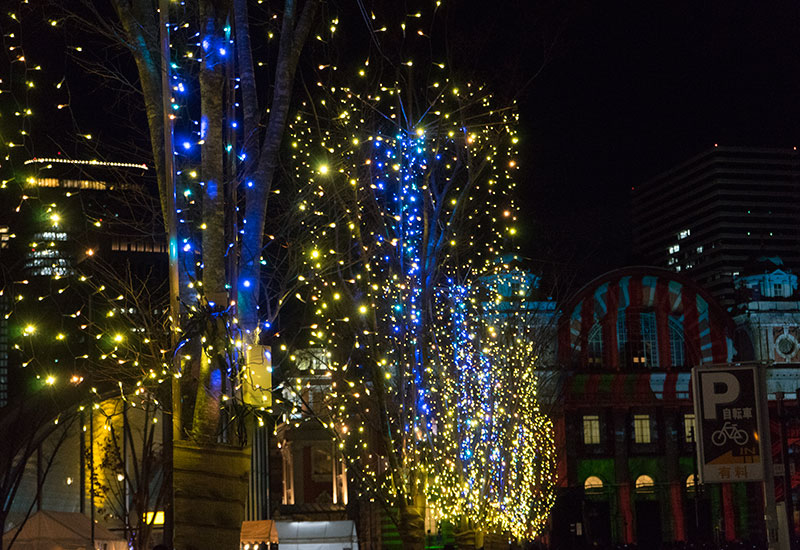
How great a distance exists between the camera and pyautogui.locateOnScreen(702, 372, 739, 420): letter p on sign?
12.2 meters

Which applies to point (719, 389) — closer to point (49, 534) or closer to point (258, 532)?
point (49, 534)

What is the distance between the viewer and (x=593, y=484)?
58781 mm

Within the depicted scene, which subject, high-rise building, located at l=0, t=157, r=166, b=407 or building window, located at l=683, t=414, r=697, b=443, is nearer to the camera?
high-rise building, located at l=0, t=157, r=166, b=407

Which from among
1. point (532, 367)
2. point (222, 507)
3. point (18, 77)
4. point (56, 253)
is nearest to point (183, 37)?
point (222, 507)

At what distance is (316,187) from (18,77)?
4791 millimetres

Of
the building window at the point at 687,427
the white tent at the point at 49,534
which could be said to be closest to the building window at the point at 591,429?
the building window at the point at 687,427

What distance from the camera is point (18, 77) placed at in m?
16.2

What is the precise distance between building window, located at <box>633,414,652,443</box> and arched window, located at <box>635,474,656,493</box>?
6.44 ft

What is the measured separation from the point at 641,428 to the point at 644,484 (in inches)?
120

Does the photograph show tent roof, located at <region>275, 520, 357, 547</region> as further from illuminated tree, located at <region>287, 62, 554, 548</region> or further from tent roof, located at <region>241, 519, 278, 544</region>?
illuminated tree, located at <region>287, 62, 554, 548</region>

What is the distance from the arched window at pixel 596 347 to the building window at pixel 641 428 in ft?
12.4

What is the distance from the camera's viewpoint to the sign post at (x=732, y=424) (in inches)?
476

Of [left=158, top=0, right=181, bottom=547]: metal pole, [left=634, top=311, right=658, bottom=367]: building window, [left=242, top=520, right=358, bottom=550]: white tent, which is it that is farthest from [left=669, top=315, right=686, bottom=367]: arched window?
[left=158, top=0, right=181, bottom=547]: metal pole

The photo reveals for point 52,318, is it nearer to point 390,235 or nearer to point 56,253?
point 56,253
